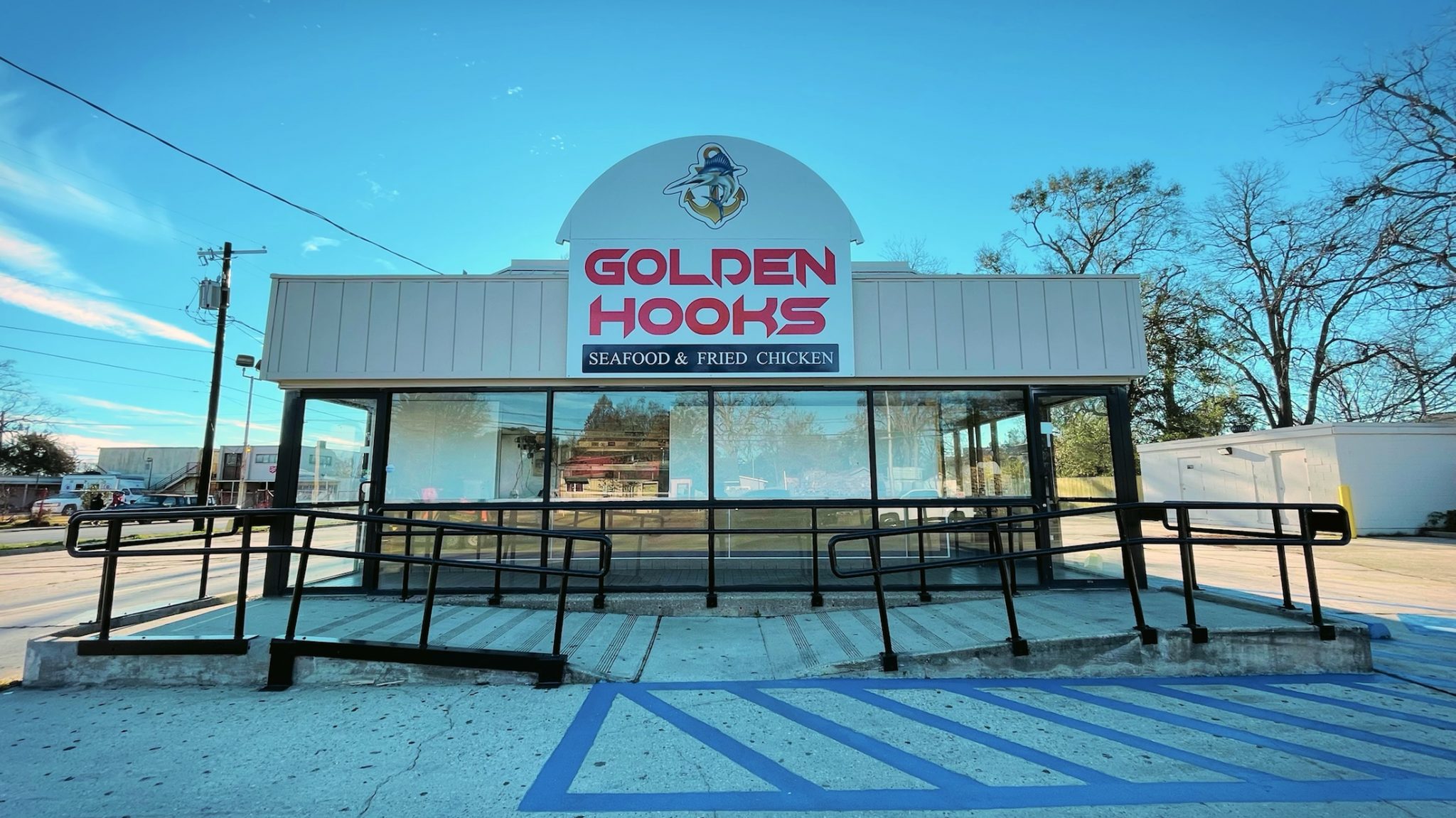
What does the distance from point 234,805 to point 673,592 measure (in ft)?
13.7

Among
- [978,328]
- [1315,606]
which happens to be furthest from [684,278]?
[1315,606]

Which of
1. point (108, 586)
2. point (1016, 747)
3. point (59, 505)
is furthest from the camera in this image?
point (59, 505)

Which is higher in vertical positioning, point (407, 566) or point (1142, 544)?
point (1142, 544)

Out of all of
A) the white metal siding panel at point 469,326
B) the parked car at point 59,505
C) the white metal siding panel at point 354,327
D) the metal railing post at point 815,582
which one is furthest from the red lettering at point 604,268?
the parked car at point 59,505

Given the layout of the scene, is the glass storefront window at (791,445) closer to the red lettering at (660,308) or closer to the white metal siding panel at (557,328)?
the white metal siding panel at (557,328)

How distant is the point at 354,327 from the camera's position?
22.6ft

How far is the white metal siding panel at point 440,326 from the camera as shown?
692 centimetres

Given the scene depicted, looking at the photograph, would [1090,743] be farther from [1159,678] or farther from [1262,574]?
[1262,574]

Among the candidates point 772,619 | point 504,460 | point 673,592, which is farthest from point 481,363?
point 772,619

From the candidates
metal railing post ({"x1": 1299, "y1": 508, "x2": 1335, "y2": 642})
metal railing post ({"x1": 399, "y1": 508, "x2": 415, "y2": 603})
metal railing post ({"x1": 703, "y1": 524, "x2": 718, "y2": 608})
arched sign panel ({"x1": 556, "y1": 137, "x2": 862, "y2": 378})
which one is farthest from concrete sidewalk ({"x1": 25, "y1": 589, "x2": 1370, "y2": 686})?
arched sign panel ({"x1": 556, "y1": 137, "x2": 862, "y2": 378})

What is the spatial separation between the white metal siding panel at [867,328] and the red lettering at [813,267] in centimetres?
35

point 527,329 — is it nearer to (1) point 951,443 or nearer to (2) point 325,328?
(2) point 325,328

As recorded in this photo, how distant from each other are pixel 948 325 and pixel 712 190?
317 centimetres

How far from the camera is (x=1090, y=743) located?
330 centimetres
